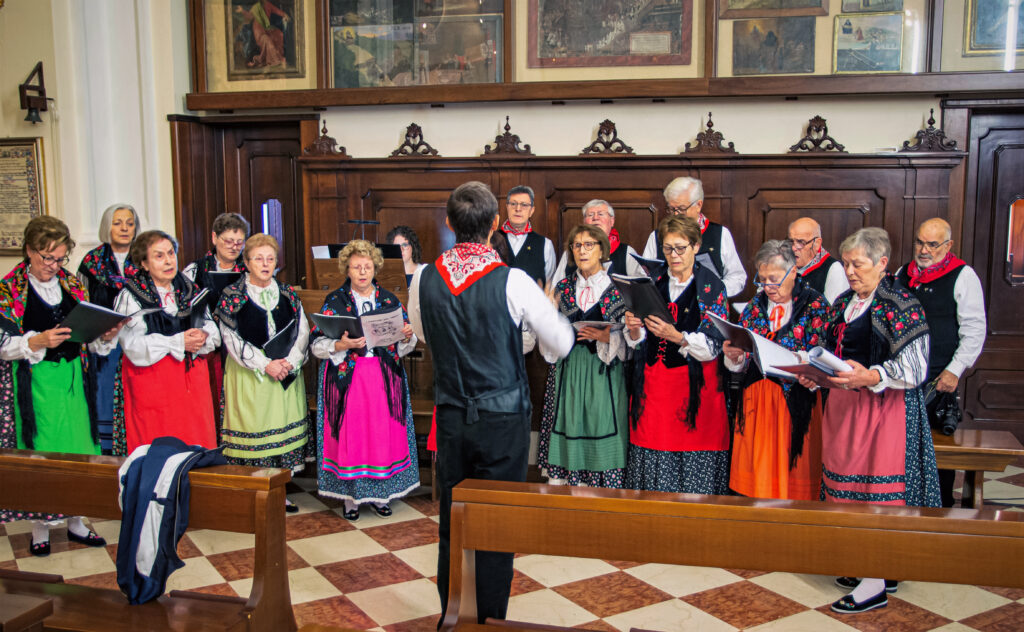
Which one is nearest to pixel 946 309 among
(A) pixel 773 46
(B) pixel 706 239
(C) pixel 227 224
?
(B) pixel 706 239

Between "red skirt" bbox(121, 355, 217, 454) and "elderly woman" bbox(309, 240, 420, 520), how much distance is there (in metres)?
0.60

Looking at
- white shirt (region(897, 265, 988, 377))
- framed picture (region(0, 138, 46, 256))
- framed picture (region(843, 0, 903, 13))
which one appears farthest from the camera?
framed picture (region(0, 138, 46, 256))

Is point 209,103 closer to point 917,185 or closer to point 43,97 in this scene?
point 43,97

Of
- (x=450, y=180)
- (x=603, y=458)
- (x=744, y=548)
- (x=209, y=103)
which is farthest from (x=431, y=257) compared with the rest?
(x=744, y=548)

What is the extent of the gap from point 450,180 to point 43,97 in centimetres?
313

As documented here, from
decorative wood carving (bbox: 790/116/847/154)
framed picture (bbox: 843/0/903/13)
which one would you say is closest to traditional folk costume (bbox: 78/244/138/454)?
decorative wood carving (bbox: 790/116/847/154)

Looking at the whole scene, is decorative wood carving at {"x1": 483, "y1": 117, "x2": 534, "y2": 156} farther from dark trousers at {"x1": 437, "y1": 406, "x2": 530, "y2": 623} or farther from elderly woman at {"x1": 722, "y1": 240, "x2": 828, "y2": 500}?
dark trousers at {"x1": 437, "y1": 406, "x2": 530, "y2": 623}

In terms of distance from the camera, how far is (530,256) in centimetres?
517

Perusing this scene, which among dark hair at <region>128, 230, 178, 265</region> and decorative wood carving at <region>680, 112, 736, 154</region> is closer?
dark hair at <region>128, 230, 178, 265</region>

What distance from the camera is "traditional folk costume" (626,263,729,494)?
3.80m

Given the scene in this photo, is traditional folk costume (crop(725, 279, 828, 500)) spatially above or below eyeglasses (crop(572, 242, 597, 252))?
below

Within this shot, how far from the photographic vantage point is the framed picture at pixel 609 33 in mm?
5879

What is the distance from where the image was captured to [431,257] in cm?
638

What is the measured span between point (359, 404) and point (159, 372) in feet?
3.06
